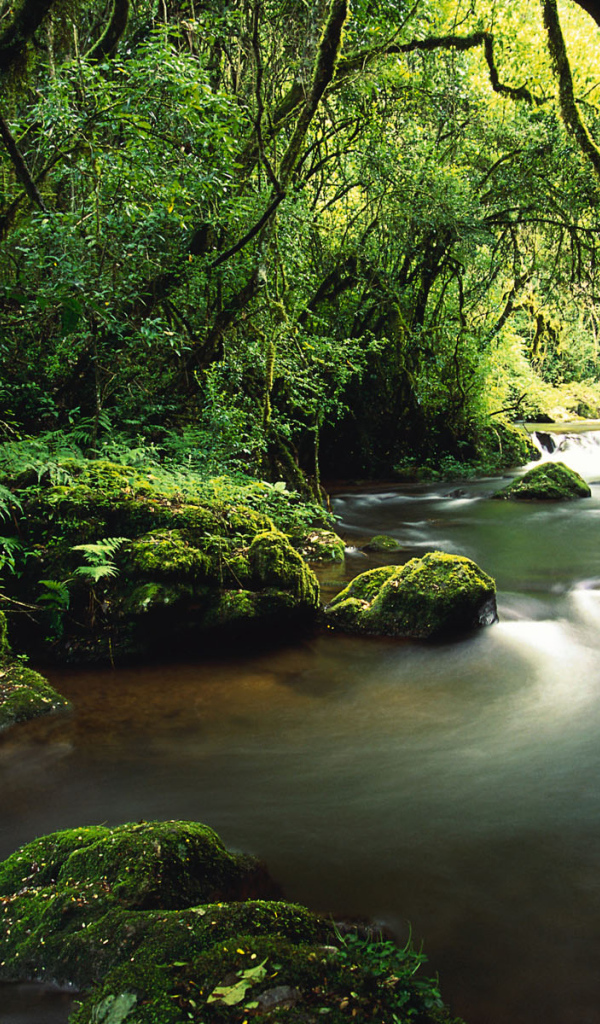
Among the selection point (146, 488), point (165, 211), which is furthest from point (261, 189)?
point (146, 488)

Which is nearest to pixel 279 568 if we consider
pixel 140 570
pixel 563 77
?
pixel 140 570

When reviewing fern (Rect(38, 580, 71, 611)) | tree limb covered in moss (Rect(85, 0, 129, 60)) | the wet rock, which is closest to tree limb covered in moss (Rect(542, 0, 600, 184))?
tree limb covered in moss (Rect(85, 0, 129, 60))

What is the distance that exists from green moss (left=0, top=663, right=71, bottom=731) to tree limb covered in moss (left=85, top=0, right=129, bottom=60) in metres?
7.39

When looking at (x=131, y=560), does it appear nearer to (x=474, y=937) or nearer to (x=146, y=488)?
(x=146, y=488)

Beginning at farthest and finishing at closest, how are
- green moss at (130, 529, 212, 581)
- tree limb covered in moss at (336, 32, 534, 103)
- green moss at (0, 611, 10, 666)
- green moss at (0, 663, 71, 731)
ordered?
1. tree limb covered in moss at (336, 32, 534, 103)
2. green moss at (130, 529, 212, 581)
3. green moss at (0, 611, 10, 666)
4. green moss at (0, 663, 71, 731)

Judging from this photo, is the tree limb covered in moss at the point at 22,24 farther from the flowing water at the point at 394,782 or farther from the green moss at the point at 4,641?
the flowing water at the point at 394,782

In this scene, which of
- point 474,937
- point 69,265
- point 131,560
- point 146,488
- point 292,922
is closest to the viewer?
point 292,922

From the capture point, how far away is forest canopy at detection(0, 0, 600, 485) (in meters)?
7.09

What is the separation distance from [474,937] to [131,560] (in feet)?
13.3

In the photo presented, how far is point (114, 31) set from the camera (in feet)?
26.7

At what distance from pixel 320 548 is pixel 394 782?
5279 mm

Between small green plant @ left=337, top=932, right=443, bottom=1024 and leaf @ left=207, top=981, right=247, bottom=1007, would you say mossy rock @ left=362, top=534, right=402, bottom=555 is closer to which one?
small green plant @ left=337, top=932, right=443, bottom=1024

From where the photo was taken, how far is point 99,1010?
1898 mm

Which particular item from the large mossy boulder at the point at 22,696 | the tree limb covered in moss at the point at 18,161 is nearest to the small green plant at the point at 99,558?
the large mossy boulder at the point at 22,696
